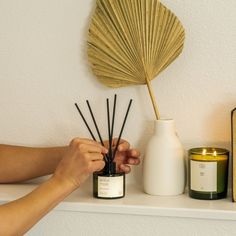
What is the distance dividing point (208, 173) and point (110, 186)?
19cm

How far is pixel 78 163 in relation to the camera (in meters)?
1.04

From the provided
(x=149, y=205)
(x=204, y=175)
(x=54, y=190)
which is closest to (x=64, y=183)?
(x=54, y=190)

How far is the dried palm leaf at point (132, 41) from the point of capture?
1128 millimetres

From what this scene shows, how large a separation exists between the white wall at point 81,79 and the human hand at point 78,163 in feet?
0.53

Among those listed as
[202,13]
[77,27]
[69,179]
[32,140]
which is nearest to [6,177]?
[32,140]

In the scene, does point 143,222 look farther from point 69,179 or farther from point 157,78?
point 157,78

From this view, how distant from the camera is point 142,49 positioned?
44.7 inches

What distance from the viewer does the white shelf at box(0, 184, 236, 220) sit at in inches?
40.1

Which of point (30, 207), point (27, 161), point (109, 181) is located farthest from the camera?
Answer: point (27, 161)

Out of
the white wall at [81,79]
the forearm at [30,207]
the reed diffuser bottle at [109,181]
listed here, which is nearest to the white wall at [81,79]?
the white wall at [81,79]

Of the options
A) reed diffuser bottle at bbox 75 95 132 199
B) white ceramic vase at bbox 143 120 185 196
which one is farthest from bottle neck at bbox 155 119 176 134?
reed diffuser bottle at bbox 75 95 132 199

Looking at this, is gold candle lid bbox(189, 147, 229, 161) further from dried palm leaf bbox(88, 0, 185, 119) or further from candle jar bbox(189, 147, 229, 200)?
dried palm leaf bbox(88, 0, 185, 119)

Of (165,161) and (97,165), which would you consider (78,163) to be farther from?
(165,161)

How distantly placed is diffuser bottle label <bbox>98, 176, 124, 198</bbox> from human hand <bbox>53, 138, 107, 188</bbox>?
0.04 m
